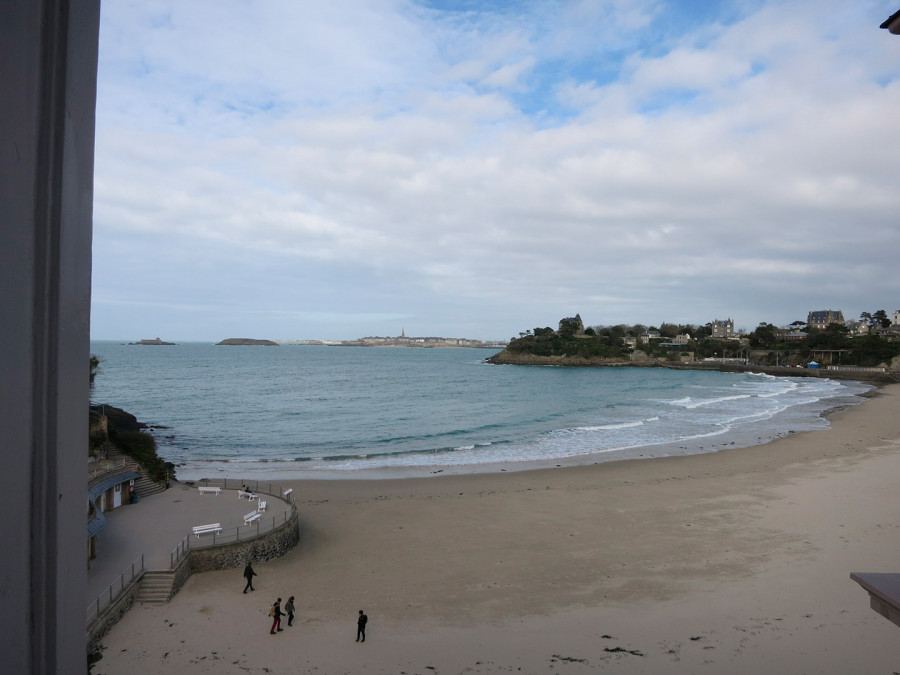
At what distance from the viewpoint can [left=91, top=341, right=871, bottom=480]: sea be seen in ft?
101

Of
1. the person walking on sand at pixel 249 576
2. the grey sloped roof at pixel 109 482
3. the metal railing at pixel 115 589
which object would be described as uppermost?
the grey sloped roof at pixel 109 482

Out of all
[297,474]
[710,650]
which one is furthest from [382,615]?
[297,474]

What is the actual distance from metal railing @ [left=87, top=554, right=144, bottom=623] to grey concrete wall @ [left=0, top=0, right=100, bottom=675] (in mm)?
10743

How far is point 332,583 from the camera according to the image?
1377cm

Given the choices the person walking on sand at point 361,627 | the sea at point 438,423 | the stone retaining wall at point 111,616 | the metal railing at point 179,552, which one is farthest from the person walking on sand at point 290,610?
the sea at point 438,423

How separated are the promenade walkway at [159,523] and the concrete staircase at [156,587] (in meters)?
0.32

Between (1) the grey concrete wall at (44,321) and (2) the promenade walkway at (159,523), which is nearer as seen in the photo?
(1) the grey concrete wall at (44,321)

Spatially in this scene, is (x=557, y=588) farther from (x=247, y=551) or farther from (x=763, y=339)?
(x=763, y=339)

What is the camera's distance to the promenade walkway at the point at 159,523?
12.5 metres

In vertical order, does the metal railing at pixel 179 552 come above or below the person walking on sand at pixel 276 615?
above

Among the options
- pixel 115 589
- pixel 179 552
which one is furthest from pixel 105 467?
pixel 115 589

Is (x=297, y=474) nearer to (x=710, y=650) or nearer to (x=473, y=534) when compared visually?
(x=473, y=534)

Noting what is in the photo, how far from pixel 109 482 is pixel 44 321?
56.8 feet

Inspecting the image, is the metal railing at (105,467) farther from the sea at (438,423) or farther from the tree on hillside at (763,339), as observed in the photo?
the tree on hillside at (763,339)
